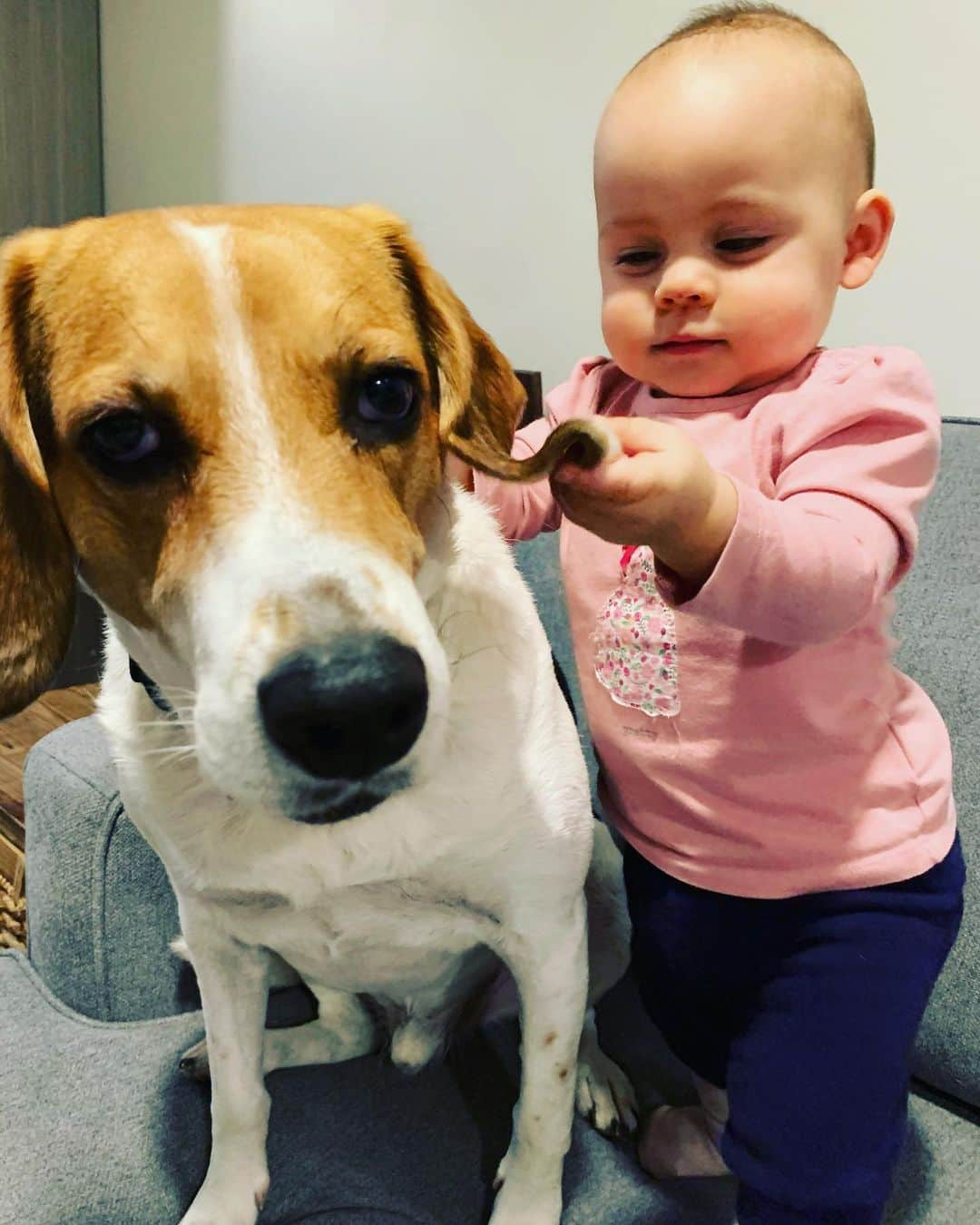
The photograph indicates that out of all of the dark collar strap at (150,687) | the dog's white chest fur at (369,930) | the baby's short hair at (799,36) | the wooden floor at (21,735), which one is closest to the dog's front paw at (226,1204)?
the dog's white chest fur at (369,930)

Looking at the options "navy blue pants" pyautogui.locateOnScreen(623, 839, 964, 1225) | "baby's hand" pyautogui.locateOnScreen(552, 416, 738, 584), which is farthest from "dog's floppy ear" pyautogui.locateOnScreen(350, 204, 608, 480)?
"navy blue pants" pyautogui.locateOnScreen(623, 839, 964, 1225)

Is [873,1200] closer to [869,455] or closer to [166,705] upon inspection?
[869,455]

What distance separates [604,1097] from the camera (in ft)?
3.46

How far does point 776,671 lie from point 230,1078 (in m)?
0.65

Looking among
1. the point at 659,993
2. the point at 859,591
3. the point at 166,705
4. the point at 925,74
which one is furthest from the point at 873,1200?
the point at 925,74

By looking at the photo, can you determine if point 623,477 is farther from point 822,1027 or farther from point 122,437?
point 822,1027

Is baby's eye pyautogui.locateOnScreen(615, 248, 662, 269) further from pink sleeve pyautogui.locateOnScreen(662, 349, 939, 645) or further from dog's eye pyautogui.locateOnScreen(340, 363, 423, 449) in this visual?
dog's eye pyautogui.locateOnScreen(340, 363, 423, 449)

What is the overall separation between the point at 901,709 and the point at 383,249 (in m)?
0.64

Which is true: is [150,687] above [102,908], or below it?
above

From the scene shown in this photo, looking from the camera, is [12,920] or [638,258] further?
[12,920]

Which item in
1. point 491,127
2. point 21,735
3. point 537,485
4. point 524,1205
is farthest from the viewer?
point 21,735

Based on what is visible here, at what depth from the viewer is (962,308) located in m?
1.42

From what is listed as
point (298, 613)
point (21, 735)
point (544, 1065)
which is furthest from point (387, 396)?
point (21, 735)

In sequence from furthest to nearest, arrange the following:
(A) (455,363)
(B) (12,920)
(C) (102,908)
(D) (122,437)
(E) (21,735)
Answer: (E) (21,735), (B) (12,920), (C) (102,908), (A) (455,363), (D) (122,437)
